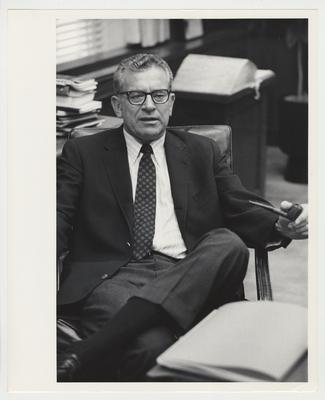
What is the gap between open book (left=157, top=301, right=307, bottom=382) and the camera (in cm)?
192

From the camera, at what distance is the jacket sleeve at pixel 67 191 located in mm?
2139

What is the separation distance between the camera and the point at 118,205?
2.23 metres

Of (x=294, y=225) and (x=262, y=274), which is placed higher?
(x=294, y=225)

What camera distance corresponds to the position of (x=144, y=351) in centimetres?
196

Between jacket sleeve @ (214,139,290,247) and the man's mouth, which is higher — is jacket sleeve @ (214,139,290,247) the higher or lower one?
the lower one

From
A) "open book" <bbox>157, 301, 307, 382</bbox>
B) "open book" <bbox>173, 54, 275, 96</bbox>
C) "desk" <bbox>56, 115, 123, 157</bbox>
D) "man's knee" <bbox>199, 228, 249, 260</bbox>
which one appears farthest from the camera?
"open book" <bbox>173, 54, 275, 96</bbox>

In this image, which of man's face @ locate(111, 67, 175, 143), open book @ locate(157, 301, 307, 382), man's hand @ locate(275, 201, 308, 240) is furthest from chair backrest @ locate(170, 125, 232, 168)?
open book @ locate(157, 301, 307, 382)

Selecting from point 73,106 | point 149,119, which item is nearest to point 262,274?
point 149,119

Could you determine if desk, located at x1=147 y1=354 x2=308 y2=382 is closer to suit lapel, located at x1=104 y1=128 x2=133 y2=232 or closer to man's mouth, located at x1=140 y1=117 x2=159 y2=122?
suit lapel, located at x1=104 y1=128 x2=133 y2=232

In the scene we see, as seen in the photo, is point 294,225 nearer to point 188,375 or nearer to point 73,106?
point 188,375

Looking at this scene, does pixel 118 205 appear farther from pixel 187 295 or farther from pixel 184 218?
pixel 187 295

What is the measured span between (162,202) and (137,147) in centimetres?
19
